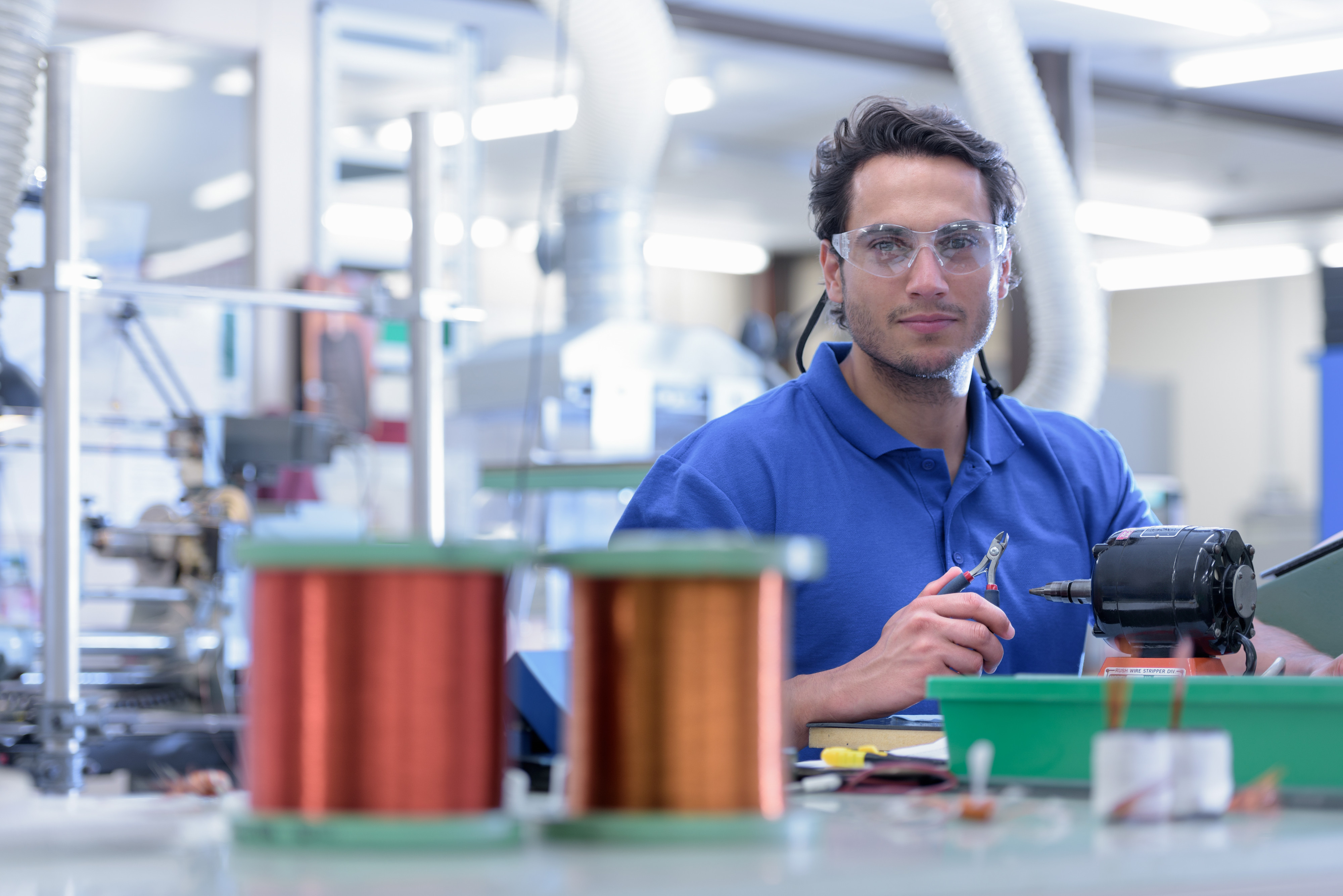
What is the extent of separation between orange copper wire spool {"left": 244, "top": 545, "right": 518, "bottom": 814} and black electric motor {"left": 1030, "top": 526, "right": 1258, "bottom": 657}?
2.75ft

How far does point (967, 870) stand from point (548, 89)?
6429 mm

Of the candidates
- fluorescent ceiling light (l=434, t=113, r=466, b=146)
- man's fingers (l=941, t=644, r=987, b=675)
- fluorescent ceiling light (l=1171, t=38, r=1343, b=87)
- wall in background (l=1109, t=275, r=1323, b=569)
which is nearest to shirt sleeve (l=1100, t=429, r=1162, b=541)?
man's fingers (l=941, t=644, r=987, b=675)

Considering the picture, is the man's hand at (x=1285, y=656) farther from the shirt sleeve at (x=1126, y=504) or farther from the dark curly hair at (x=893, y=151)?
the dark curly hair at (x=893, y=151)

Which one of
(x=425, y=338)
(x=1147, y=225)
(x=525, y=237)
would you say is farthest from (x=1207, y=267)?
(x=425, y=338)

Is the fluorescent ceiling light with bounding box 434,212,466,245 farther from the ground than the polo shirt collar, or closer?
farther from the ground

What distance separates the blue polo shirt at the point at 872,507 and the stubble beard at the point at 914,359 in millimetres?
56

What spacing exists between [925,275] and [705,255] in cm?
911

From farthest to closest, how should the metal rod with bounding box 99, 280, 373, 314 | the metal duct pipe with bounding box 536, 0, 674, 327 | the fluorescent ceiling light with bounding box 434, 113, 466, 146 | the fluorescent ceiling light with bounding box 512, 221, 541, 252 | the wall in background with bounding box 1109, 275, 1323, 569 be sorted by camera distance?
1. the wall in background with bounding box 1109, 275, 1323, 569
2. the fluorescent ceiling light with bounding box 512, 221, 541, 252
3. the fluorescent ceiling light with bounding box 434, 113, 466, 146
4. the metal duct pipe with bounding box 536, 0, 674, 327
5. the metal rod with bounding box 99, 280, 373, 314

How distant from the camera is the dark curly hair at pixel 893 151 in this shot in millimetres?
1849

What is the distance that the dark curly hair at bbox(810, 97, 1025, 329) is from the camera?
6.07 feet

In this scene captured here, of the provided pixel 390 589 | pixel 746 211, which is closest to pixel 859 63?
pixel 746 211

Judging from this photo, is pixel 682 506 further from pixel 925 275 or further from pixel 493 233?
pixel 493 233

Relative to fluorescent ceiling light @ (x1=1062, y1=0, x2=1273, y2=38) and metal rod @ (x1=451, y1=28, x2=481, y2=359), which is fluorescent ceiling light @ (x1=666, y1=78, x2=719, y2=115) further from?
fluorescent ceiling light @ (x1=1062, y1=0, x2=1273, y2=38)

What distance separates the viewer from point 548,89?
6773 millimetres
